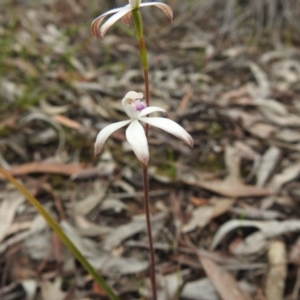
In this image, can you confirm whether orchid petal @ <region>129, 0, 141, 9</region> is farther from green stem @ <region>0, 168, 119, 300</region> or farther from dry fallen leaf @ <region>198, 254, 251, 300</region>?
dry fallen leaf @ <region>198, 254, 251, 300</region>

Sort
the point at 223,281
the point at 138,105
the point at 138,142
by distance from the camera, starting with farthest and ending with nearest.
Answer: the point at 223,281
the point at 138,105
the point at 138,142

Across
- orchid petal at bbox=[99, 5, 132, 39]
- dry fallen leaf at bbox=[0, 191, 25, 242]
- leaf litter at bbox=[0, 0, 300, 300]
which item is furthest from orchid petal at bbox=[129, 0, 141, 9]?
dry fallen leaf at bbox=[0, 191, 25, 242]

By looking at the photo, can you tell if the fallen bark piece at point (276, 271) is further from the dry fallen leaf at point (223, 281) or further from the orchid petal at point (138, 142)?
the orchid petal at point (138, 142)

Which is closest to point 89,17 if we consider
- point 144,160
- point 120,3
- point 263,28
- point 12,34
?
point 120,3

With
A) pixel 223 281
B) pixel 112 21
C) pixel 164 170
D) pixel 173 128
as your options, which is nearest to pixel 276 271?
pixel 223 281

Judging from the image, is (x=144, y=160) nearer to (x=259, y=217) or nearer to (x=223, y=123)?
(x=259, y=217)

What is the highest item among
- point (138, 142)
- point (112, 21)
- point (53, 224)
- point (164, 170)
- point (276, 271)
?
point (112, 21)

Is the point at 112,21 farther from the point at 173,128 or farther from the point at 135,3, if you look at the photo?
the point at 173,128
